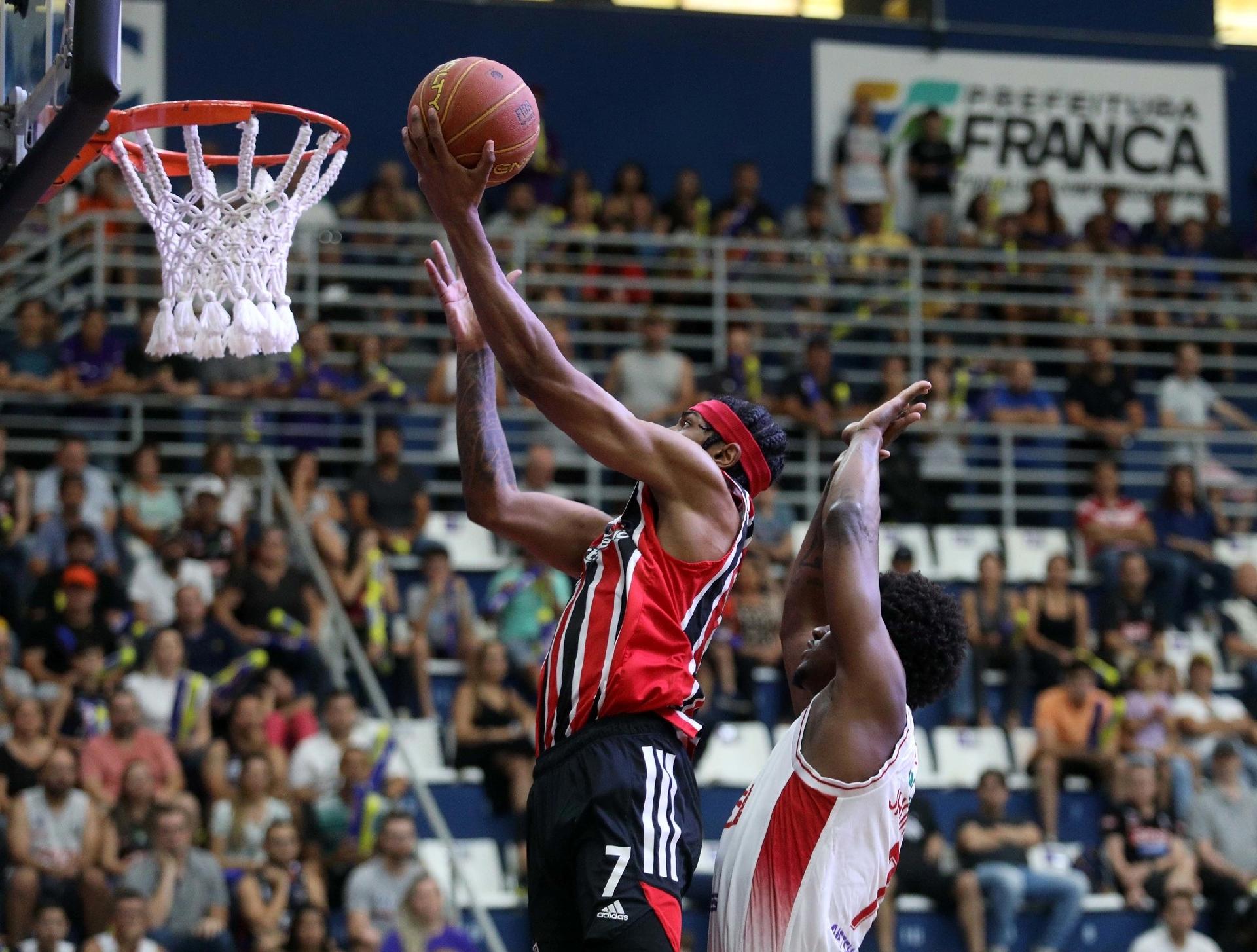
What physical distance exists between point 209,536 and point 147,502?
650 mm

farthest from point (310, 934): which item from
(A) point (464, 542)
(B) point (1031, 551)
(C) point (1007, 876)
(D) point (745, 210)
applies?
(D) point (745, 210)

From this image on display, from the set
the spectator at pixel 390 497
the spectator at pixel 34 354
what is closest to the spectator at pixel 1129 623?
the spectator at pixel 390 497

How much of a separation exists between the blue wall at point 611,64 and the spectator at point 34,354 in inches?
145

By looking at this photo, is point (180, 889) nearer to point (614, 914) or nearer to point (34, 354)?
point (34, 354)

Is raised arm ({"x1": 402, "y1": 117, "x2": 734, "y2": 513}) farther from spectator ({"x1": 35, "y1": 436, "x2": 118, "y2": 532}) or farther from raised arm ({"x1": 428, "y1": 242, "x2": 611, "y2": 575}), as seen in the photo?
spectator ({"x1": 35, "y1": 436, "x2": 118, "y2": 532})

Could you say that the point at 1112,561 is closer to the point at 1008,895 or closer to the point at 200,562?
the point at 1008,895

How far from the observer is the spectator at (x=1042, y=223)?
54.0 feet

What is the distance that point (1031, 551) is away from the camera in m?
14.2

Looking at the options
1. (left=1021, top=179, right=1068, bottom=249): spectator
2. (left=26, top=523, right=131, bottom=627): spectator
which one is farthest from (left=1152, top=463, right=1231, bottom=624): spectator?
(left=26, top=523, right=131, bottom=627): spectator

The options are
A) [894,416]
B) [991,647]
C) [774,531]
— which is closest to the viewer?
[894,416]

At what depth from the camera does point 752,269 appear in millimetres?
14867

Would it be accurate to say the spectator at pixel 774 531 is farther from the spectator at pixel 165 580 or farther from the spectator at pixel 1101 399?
the spectator at pixel 165 580

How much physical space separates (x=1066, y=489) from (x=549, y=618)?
227 inches

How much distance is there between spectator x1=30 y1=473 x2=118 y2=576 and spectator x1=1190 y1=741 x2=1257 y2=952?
7.31m
